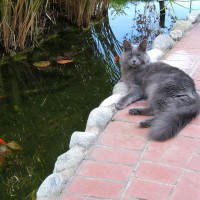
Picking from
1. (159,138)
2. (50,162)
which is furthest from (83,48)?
(159,138)

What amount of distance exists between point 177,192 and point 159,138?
0.57m

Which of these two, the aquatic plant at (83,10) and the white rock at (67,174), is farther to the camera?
the aquatic plant at (83,10)

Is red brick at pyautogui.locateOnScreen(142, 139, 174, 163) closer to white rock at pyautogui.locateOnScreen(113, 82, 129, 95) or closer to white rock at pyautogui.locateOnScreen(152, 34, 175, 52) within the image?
white rock at pyautogui.locateOnScreen(113, 82, 129, 95)

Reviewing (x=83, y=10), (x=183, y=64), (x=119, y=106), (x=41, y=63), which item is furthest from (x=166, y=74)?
(x=83, y=10)

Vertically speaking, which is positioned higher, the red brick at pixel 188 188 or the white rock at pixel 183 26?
the white rock at pixel 183 26

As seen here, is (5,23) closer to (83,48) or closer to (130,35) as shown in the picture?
(83,48)

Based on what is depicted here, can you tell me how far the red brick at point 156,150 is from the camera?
2.93 meters

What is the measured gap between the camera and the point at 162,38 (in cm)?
484

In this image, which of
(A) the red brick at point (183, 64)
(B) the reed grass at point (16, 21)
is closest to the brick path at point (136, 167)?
(A) the red brick at point (183, 64)

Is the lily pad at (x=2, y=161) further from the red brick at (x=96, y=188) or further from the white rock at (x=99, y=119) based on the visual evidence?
the red brick at (x=96, y=188)

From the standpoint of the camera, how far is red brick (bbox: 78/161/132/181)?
2764 mm

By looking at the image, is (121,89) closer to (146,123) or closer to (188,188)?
(146,123)

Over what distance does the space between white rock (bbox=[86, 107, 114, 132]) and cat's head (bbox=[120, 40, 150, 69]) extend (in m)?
0.68

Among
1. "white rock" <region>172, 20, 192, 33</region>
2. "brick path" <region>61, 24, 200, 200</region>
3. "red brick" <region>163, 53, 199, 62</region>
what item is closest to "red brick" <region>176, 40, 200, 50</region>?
"red brick" <region>163, 53, 199, 62</region>
